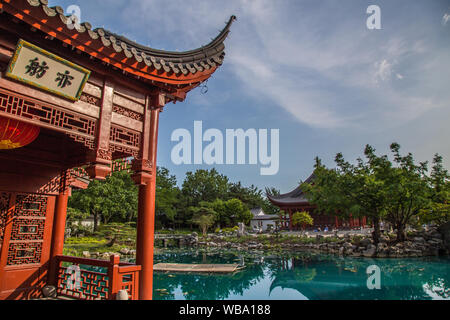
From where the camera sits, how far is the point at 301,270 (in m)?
12.1

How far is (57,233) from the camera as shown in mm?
4301

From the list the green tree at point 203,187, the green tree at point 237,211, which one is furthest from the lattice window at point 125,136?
the green tree at point 203,187

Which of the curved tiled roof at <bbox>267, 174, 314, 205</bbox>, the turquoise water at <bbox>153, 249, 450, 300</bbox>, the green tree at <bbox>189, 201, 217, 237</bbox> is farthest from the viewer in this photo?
the green tree at <bbox>189, 201, 217, 237</bbox>

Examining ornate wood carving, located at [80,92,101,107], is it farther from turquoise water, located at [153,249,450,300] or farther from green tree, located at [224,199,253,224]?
green tree, located at [224,199,253,224]

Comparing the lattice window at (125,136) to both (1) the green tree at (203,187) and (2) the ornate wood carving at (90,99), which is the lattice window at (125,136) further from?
(1) the green tree at (203,187)

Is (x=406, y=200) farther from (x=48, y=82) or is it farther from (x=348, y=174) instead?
(x=48, y=82)

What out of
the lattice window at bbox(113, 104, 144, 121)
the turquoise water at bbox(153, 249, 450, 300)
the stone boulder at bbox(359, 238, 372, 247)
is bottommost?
the turquoise water at bbox(153, 249, 450, 300)

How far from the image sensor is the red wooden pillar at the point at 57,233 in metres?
4.18

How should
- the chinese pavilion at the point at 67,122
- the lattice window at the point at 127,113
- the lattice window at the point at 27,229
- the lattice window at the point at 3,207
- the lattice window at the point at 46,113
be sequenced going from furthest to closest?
the lattice window at the point at 27,229 → the lattice window at the point at 3,207 → the lattice window at the point at 127,113 → the chinese pavilion at the point at 67,122 → the lattice window at the point at 46,113

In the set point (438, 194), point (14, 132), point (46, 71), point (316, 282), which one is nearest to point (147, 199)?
point (14, 132)

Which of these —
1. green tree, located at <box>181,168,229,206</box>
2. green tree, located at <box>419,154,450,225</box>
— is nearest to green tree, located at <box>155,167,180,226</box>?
green tree, located at <box>181,168,229,206</box>

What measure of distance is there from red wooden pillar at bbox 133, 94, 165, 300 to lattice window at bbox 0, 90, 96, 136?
658 millimetres

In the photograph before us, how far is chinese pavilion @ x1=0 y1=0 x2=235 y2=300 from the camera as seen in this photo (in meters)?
2.61

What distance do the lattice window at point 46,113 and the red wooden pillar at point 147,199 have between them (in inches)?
25.9
